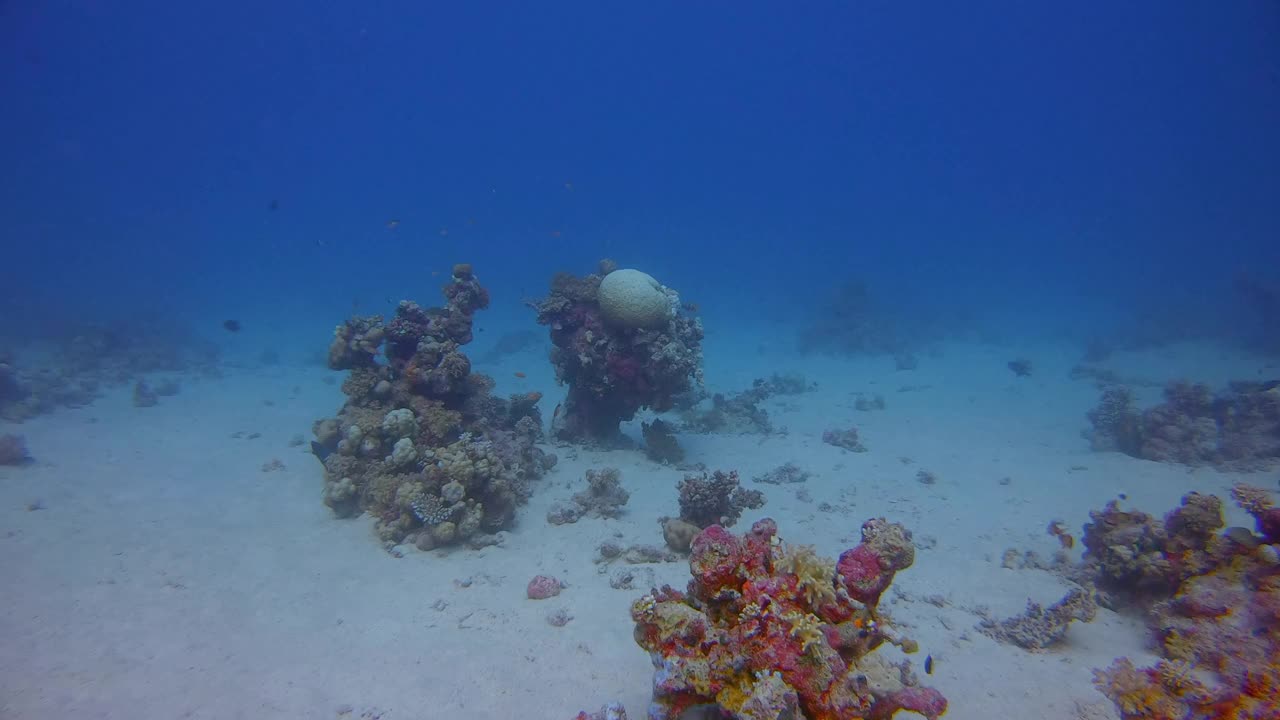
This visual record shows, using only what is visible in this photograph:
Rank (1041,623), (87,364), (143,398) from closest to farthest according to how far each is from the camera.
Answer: (1041,623), (143,398), (87,364)

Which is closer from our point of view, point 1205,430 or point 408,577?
point 408,577

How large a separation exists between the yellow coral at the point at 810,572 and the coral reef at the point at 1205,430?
1504cm

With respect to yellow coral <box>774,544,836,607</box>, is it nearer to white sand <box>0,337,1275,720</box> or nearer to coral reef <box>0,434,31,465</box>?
white sand <box>0,337,1275,720</box>

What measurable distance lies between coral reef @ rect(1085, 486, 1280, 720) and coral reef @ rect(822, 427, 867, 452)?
22.0 feet

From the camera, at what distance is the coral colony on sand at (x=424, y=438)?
8.73 m

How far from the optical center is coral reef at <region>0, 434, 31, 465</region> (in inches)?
466

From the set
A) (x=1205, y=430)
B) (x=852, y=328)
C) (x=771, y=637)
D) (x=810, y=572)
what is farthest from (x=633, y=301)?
(x=852, y=328)

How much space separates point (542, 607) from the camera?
22.5 feet

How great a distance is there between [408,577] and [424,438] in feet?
10.3

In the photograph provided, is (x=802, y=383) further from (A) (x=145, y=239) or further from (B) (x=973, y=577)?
(A) (x=145, y=239)

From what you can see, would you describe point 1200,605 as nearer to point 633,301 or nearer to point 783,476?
point 783,476

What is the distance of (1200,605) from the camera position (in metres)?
5.69

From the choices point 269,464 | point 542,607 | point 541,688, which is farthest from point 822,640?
point 269,464

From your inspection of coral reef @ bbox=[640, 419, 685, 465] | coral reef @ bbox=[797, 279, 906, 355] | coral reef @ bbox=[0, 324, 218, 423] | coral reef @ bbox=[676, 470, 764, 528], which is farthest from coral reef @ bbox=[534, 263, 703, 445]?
coral reef @ bbox=[797, 279, 906, 355]
